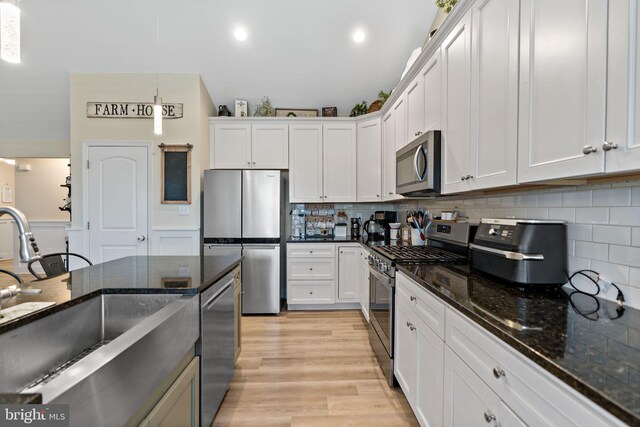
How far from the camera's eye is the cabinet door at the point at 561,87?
905 millimetres

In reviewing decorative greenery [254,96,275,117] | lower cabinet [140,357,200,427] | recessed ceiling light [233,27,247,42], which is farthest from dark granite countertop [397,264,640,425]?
recessed ceiling light [233,27,247,42]

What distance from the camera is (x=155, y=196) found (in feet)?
12.0

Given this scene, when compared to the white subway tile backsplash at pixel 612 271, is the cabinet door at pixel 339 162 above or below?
above

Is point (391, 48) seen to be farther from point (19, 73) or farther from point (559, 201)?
point (19, 73)

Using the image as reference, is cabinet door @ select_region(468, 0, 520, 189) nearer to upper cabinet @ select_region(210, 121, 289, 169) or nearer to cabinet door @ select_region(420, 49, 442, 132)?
cabinet door @ select_region(420, 49, 442, 132)

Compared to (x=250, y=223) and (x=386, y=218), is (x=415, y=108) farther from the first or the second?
(x=250, y=223)

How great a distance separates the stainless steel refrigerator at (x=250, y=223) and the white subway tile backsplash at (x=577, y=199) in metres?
2.71

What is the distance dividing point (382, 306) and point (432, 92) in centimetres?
164

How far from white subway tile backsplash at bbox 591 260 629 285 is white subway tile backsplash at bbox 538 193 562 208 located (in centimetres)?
33

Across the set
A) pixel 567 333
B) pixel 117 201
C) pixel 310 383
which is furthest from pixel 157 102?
pixel 567 333

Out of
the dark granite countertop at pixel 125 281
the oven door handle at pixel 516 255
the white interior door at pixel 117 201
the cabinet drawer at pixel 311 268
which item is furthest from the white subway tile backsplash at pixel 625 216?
the white interior door at pixel 117 201

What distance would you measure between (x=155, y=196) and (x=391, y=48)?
11.4ft

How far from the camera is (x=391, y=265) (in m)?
1.95

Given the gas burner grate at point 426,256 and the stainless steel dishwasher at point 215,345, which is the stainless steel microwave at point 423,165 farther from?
the stainless steel dishwasher at point 215,345
